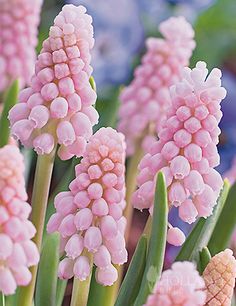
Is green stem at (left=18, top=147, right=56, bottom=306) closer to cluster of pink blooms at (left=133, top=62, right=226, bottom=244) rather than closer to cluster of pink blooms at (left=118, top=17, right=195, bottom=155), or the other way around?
cluster of pink blooms at (left=133, top=62, right=226, bottom=244)

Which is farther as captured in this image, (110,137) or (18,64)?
(18,64)

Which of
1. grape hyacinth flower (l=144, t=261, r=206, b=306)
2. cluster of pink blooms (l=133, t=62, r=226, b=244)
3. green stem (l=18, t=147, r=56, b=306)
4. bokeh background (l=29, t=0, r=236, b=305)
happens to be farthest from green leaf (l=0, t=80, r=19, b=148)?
bokeh background (l=29, t=0, r=236, b=305)

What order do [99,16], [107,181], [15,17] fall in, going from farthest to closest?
[99,16] → [15,17] → [107,181]

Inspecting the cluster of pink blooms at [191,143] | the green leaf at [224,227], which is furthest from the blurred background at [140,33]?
the cluster of pink blooms at [191,143]

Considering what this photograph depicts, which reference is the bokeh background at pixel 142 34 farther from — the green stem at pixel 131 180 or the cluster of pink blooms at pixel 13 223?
the cluster of pink blooms at pixel 13 223

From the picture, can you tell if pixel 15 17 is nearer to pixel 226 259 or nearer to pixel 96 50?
pixel 226 259

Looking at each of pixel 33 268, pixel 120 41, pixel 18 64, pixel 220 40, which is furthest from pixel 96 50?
pixel 33 268

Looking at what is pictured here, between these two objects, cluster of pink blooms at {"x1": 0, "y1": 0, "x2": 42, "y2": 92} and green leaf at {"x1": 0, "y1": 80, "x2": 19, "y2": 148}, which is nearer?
green leaf at {"x1": 0, "y1": 80, "x2": 19, "y2": 148}
